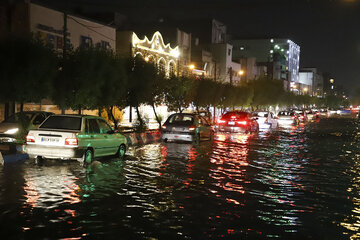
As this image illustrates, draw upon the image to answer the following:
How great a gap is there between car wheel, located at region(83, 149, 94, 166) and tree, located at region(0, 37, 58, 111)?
27.7 ft

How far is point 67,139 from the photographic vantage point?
1311 cm

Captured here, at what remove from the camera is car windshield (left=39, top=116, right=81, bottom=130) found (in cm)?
1371

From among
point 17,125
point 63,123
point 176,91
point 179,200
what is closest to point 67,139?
point 63,123

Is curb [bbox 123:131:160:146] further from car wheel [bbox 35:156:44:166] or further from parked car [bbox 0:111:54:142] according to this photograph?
car wheel [bbox 35:156:44:166]

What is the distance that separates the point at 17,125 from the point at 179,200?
1209 centimetres

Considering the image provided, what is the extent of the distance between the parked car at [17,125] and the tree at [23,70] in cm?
140

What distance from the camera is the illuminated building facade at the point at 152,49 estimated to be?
48469mm

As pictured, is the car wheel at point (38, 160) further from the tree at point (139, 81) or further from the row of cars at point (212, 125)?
the tree at point (139, 81)

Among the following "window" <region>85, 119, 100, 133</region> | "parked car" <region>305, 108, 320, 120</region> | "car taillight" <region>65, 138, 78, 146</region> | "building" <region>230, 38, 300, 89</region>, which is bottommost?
"car taillight" <region>65, 138, 78, 146</region>

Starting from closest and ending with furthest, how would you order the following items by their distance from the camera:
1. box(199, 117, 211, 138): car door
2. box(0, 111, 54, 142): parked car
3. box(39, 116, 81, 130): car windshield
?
1. box(39, 116, 81, 130): car windshield
2. box(0, 111, 54, 142): parked car
3. box(199, 117, 211, 138): car door

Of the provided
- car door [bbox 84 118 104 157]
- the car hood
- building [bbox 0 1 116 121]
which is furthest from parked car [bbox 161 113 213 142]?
building [bbox 0 1 116 121]

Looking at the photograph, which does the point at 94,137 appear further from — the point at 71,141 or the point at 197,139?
the point at 197,139

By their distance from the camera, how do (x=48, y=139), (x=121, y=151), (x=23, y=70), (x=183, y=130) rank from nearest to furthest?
(x=48, y=139), (x=121, y=151), (x=23, y=70), (x=183, y=130)

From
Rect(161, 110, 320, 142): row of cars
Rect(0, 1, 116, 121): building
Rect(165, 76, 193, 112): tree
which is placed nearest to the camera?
Rect(161, 110, 320, 142): row of cars
